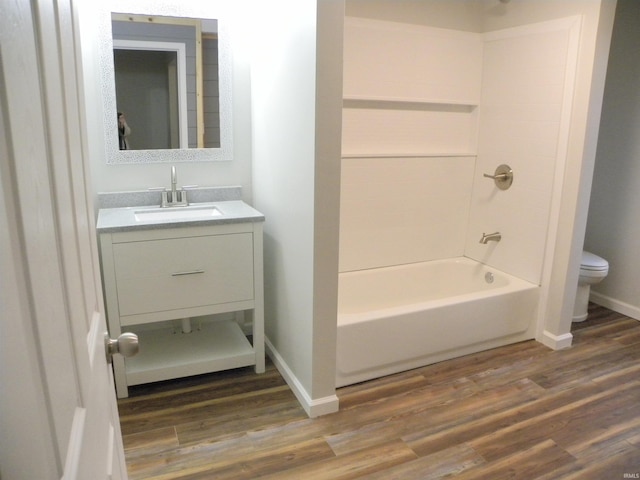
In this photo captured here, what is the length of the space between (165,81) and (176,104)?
0.13 metres

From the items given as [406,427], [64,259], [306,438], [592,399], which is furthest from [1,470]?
[592,399]

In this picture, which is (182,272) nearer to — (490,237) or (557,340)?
(490,237)

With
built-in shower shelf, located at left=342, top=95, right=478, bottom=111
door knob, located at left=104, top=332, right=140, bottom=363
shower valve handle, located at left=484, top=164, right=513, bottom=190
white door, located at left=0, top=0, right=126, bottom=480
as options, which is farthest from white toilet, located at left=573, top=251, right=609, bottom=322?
white door, located at left=0, top=0, right=126, bottom=480

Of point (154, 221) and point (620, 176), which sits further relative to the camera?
point (620, 176)

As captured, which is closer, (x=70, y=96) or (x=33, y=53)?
(x=33, y=53)

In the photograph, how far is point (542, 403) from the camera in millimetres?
2434

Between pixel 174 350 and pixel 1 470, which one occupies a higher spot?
pixel 1 470

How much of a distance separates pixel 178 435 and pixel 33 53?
1992 mm

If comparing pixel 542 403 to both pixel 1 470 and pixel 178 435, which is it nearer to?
pixel 178 435

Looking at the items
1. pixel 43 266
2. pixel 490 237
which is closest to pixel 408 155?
pixel 490 237

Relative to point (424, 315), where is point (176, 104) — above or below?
above

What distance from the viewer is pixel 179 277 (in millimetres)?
2381

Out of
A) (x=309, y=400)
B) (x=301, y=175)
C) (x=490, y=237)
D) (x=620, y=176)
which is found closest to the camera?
(x=301, y=175)

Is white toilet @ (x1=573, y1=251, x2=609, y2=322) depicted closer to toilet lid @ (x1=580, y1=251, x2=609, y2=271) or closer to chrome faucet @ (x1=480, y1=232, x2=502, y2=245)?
toilet lid @ (x1=580, y1=251, x2=609, y2=271)
